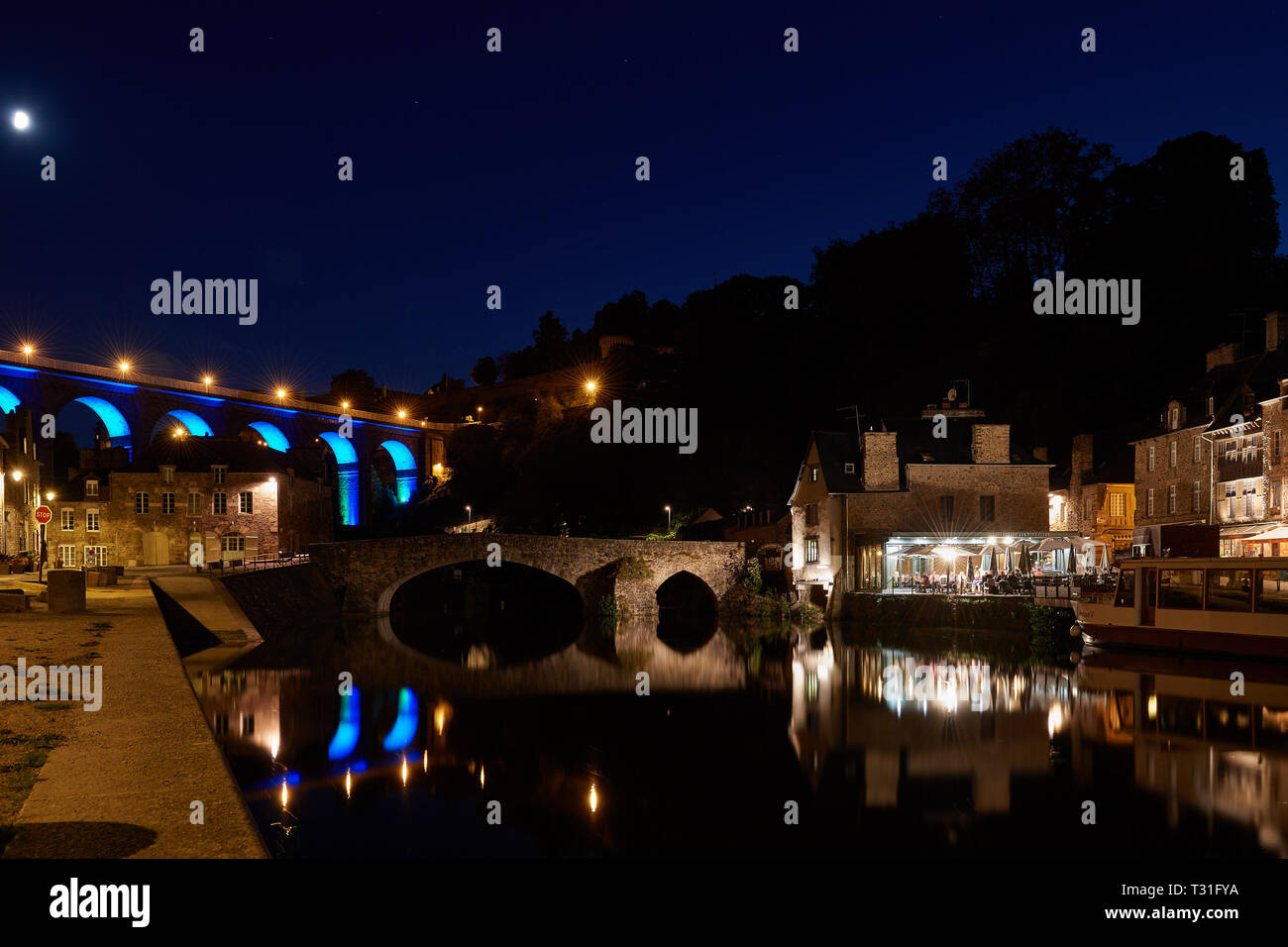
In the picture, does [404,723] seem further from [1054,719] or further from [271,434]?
[271,434]

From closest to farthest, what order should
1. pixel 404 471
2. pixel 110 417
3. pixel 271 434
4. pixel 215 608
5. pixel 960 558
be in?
1. pixel 215 608
2. pixel 960 558
3. pixel 110 417
4. pixel 271 434
5. pixel 404 471

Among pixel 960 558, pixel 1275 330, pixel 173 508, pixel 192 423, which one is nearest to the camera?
pixel 1275 330

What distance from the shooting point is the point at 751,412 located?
59656mm

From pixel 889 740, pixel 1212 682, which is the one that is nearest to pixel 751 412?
pixel 1212 682

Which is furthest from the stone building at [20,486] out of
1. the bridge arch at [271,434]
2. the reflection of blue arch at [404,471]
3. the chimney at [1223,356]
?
the chimney at [1223,356]

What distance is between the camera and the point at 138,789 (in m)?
8.08

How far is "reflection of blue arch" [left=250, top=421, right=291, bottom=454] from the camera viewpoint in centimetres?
5525

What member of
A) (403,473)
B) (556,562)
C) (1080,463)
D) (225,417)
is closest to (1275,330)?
(1080,463)

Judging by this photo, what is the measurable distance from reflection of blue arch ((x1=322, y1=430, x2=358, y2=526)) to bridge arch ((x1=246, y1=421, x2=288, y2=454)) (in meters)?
3.91

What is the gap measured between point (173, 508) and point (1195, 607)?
1420 inches

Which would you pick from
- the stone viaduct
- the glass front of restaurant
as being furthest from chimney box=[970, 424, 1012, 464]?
the stone viaduct

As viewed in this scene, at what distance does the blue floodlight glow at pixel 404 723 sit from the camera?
16328mm

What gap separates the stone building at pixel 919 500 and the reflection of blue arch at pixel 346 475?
3747 cm

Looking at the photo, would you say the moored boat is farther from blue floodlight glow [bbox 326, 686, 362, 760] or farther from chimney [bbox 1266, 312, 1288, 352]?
blue floodlight glow [bbox 326, 686, 362, 760]
